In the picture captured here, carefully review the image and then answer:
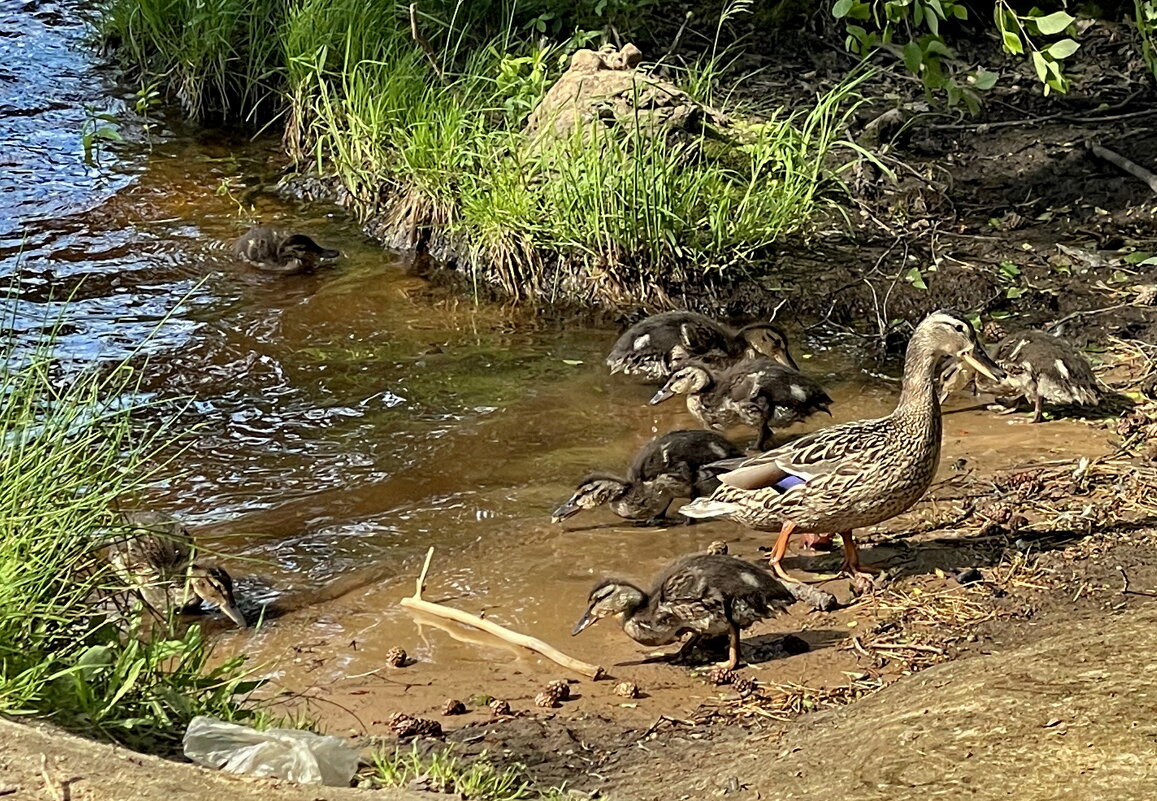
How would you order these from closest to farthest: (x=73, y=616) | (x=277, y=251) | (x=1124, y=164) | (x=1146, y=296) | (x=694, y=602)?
(x=73, y=616) → (x=694, y=602) → (x=1146, y=296) → (x=277, y=251) → (x=1124, y=164)

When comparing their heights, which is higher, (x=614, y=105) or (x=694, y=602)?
(x=614, y=105)

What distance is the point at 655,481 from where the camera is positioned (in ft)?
19.3

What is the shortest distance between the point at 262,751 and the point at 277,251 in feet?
16.6

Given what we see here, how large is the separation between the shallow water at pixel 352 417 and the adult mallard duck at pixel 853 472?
13.9 inches

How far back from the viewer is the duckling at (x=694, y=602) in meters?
4.70

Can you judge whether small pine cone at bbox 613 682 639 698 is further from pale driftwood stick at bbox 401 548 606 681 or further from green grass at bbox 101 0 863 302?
green grass at bbox 101 0 863 302

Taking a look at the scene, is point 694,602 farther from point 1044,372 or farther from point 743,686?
point 1044,372

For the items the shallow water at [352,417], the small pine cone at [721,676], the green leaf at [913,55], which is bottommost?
the shallow water at [352,417]

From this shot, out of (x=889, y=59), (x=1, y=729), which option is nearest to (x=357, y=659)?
(x=1, y=729)

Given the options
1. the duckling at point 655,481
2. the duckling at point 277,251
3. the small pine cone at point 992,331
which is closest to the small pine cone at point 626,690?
the duckling at point 655,481

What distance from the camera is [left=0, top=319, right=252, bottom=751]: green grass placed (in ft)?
11.6

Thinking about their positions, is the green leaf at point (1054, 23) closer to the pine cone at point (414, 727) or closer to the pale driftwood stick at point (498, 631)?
the pale driftwood stick at point (498, 631)

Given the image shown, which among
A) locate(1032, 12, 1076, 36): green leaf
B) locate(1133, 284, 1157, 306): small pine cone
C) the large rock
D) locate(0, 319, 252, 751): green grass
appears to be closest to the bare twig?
the large rock

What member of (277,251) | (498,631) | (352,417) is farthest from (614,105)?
(498,631)
